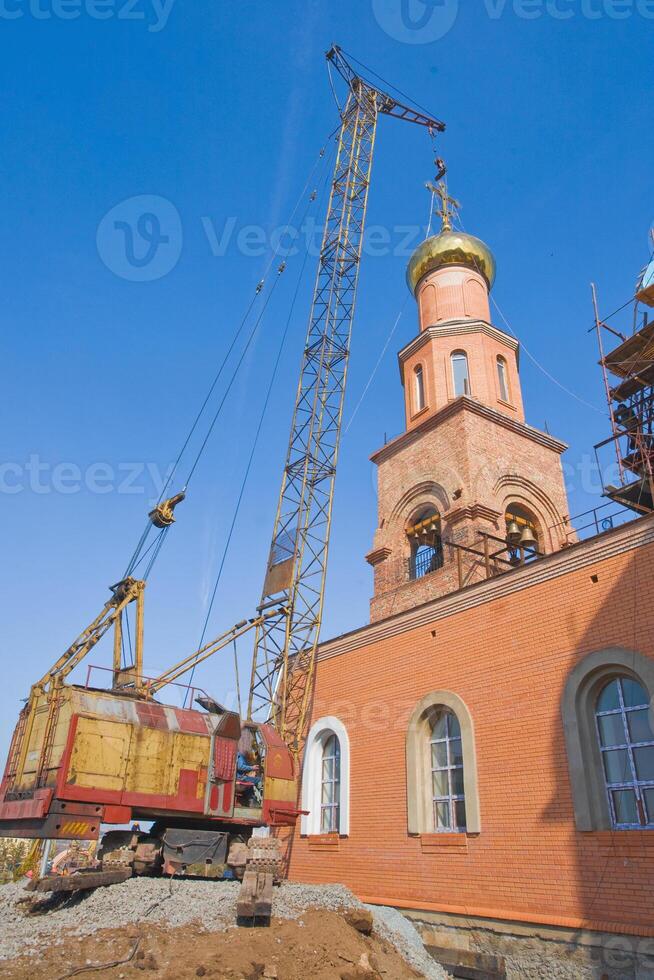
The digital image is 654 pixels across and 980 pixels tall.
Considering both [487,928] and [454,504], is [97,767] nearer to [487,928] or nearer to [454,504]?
[487,928]

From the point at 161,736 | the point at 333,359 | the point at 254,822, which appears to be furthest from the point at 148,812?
the point at 333,359

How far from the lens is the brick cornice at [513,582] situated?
11703 mm

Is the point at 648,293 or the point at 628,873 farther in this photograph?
the point at 648,293

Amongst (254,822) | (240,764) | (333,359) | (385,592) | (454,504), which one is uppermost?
(333,359)

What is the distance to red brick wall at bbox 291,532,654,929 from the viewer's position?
1068 centimetres

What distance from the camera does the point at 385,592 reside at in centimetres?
2012

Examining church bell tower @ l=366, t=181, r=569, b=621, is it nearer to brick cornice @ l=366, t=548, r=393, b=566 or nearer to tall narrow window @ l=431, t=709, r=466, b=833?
brick cornice @ l=366, t=548, r=393, b=566

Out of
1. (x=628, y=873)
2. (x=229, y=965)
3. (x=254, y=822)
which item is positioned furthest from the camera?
(x=254, y=822)

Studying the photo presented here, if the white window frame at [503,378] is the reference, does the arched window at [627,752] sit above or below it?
below

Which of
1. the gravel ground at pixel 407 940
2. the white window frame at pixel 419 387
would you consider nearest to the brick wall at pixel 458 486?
the white window frame at pixel 419 387

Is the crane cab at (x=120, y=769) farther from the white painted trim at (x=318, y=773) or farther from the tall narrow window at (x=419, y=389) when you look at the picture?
the tall narrow window at (x=419, y=389)

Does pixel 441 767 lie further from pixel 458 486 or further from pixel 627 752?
pixel 458 486

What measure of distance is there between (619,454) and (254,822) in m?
12.4

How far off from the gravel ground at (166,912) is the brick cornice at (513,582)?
17.8ft
